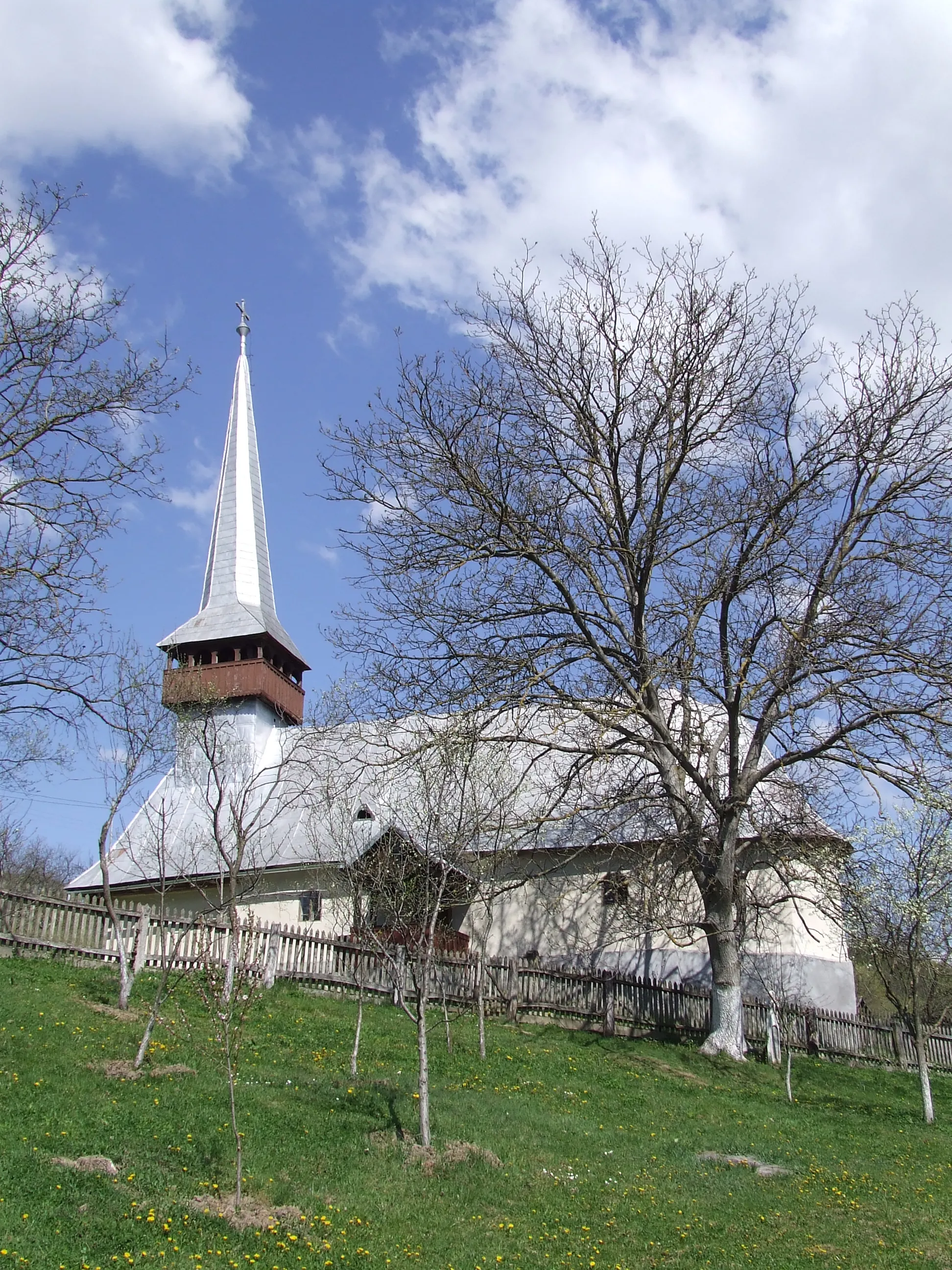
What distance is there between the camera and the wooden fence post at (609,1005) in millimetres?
19328

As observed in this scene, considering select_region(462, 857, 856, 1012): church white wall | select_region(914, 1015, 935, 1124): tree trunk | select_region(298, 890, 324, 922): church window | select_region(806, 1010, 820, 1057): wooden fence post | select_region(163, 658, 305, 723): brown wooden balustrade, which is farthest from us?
select_region(163, 658, 305, 723): brown wooden balustrade

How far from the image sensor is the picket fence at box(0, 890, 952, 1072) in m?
17.4

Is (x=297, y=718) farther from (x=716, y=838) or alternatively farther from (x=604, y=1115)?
(x=604, y=1115)

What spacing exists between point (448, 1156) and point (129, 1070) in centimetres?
372

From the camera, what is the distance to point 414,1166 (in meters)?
9.48

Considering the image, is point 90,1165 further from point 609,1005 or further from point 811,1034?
point 811,1034

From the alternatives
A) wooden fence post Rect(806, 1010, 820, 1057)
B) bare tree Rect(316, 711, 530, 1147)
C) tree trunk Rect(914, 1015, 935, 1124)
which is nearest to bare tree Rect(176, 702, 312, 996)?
bare tree Rect(316, 711, 530, 1147)

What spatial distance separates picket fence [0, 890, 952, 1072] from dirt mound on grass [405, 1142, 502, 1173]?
6.01 m

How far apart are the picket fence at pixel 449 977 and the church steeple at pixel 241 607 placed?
1159 cm

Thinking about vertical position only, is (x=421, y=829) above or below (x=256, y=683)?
below

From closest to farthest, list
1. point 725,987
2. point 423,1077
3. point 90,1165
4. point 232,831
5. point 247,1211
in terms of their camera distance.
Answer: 1. point 247,1211
2. point 90,1165
3. point 423,1077
4. point 232,831
5. point 725,987

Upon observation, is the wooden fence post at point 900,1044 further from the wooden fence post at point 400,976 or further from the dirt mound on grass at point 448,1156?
the dirt mound on grass at point 448,1156

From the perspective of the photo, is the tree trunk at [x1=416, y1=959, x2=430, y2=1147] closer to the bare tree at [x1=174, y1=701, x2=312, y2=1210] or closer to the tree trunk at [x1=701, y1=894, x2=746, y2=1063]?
the bare tree at [x1=174, y1=701, x2=312, y2=1210]

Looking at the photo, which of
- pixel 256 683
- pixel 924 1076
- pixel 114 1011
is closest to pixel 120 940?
pixel 114 1011
